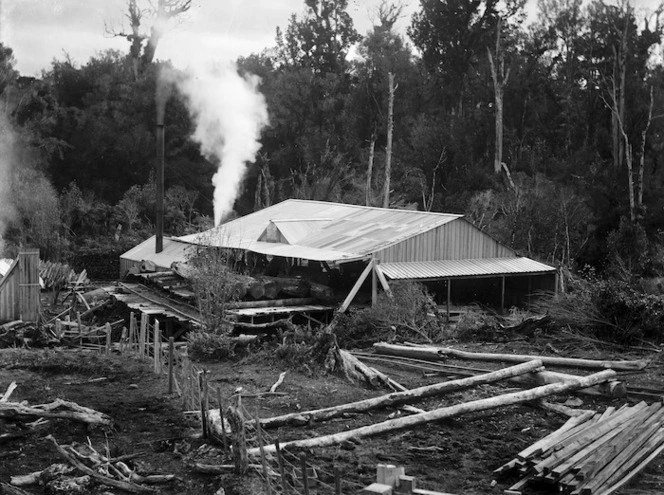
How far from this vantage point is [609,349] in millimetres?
15898

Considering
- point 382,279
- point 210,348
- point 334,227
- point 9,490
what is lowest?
point 9,490

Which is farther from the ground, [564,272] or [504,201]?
[504,201]

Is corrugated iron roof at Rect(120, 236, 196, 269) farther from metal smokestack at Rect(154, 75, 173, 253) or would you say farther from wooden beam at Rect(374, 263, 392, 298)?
wooden beam at Rect(374, 263, 392, 298)

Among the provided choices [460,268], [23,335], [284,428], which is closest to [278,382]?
[284,428]

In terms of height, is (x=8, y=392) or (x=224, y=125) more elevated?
(x=224, y=125)

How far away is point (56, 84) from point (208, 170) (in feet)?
31.8

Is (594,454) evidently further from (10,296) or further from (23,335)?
(10,296)

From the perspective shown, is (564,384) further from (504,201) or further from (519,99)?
(519,99)

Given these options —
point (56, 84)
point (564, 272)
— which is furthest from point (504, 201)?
point (56, 84)

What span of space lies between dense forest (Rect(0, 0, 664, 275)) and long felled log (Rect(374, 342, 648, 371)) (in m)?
20.0

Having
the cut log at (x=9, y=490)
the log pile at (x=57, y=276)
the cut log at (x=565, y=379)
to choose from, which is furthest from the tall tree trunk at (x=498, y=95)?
the cut log at (x=9, y=490)

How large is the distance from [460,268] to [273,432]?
1586 centimetres

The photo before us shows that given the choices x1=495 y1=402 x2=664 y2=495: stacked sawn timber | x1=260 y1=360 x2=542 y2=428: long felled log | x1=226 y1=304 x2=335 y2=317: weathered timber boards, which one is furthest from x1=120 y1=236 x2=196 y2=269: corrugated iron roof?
x1=495 y1=402 x2=664 y2=495: stacked sawn timber

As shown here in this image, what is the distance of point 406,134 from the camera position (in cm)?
4966
